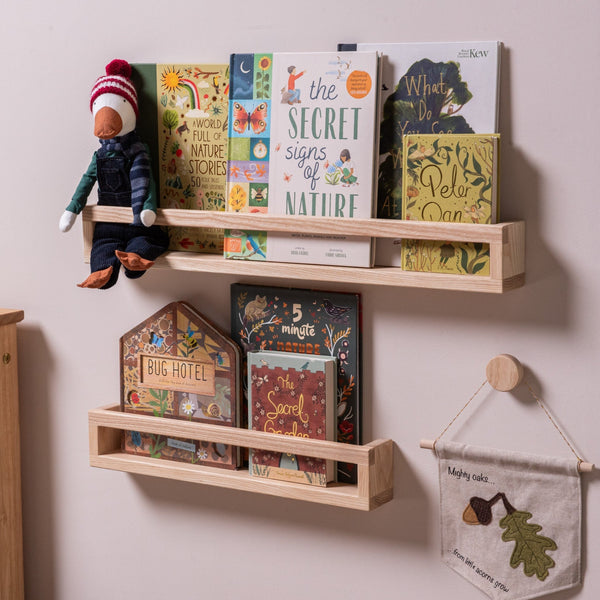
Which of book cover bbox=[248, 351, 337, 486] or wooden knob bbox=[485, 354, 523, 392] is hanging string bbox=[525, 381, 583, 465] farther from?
book cover bbox=[248, 351, 337, 486]

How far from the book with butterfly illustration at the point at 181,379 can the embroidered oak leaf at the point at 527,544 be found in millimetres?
384

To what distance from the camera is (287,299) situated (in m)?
1.25

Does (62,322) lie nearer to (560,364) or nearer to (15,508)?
(15,508)

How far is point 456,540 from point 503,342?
27cm

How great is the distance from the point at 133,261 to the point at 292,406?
0.28 meters

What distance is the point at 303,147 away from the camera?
3.87 feet

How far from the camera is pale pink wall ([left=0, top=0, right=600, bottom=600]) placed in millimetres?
1087

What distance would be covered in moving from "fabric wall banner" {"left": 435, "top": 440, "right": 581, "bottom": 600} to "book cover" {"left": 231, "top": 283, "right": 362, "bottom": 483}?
0.43ft

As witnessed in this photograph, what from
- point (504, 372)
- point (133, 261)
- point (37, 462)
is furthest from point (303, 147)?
point (37, 462)

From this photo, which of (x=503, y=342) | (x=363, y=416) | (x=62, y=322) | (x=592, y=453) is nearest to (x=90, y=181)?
(x=62, y=322)

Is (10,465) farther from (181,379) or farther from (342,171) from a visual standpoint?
(342,171)

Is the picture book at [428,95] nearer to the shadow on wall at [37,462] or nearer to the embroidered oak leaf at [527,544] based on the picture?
the embroidered oak leaf at [527,544]

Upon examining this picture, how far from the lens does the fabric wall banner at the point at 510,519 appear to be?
1.12m

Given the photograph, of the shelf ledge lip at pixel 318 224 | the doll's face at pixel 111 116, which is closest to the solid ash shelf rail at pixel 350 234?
the shelf ledge lip at pixel 318 224
